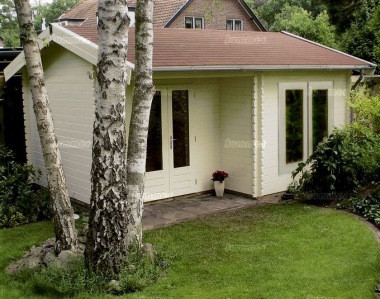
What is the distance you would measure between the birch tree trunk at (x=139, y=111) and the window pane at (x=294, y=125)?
5.04 meters

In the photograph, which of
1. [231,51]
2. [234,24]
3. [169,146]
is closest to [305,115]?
[231,51]

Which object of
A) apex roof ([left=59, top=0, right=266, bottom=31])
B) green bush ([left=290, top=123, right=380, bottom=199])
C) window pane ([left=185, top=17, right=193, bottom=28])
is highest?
apex roof ([left=59, top=0, right=266, bottom=31])

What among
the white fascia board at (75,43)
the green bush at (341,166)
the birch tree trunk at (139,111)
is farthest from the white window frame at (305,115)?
the birch tree trunk at (139,111)

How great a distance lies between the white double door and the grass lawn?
5.28ft

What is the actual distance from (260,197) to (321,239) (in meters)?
3.00

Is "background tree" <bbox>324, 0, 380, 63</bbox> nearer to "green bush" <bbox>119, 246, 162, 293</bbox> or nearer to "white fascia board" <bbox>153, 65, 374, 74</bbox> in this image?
"white fascia board" <bbox>153, 65, 374, 74</bbox>

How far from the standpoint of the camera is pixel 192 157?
437 inches

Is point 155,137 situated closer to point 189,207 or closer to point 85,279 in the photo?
point 189,207

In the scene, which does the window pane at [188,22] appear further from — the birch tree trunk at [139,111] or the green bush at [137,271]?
the green bush at [137,271]

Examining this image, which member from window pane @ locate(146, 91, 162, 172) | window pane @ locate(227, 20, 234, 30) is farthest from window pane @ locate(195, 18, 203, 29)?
window pane @ locate(146, 91, 162, 172)

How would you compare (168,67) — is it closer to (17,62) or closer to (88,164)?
(88,164)

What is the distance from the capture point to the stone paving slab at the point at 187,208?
367 inches

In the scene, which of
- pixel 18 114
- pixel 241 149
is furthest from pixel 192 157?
pixel 18 114

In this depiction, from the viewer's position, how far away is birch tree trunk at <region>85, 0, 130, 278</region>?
19.8 feet
